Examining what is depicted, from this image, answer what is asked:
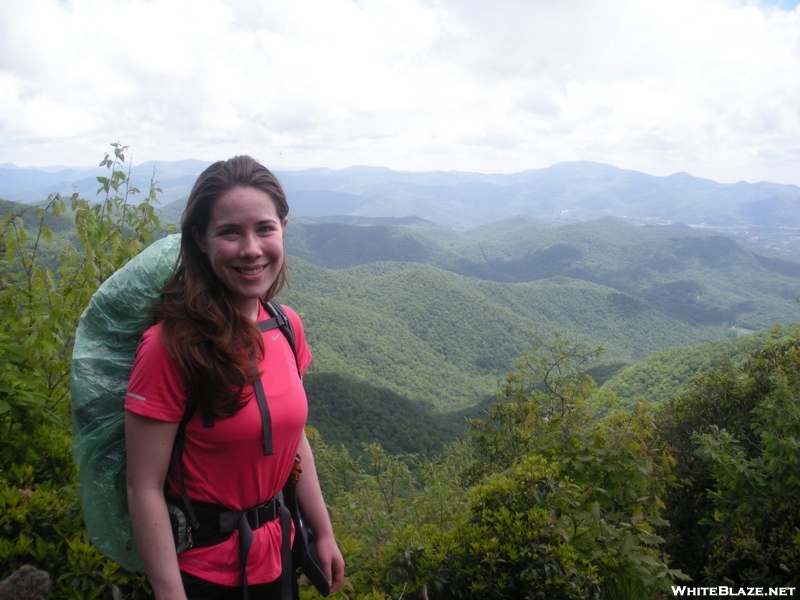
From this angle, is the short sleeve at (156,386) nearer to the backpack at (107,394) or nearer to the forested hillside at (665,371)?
the backpack at (107,394)

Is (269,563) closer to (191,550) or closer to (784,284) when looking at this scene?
(191,550)

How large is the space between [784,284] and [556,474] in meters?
145

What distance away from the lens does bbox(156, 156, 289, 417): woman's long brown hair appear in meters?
1.22

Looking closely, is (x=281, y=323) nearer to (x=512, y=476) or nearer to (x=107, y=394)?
(x=107, y=394)

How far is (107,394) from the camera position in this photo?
1.37m

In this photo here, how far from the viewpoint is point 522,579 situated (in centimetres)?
223

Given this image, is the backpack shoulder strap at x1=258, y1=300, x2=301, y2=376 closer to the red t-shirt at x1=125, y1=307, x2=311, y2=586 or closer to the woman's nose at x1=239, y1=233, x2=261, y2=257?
the red t-shirt at x1=125, y1=307, x2=311, y2=586

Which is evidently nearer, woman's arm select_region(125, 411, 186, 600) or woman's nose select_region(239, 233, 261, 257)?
woman's arm select_region(125, 411, 186, 600)

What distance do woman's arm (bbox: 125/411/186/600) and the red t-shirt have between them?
2.0 inches

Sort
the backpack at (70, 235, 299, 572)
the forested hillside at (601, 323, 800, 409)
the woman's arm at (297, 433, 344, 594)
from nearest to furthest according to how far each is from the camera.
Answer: the backpack at (70, 235, 299, 572)
the woman's arm at (297, 433, 344, 594)
the forested hillside at (601, 323, 800, 409)

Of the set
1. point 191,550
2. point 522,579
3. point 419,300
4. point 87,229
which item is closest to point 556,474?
point 522,579

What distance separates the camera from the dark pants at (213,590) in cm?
137

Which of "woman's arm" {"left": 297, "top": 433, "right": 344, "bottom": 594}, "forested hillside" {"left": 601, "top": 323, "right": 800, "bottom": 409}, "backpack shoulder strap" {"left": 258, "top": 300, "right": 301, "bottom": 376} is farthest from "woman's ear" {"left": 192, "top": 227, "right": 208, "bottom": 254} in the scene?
"forested hillside" {"left": 601, "top": 323, "right": 800, "bottom": 409}

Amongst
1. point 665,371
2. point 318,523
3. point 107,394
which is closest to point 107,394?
point 107,394
